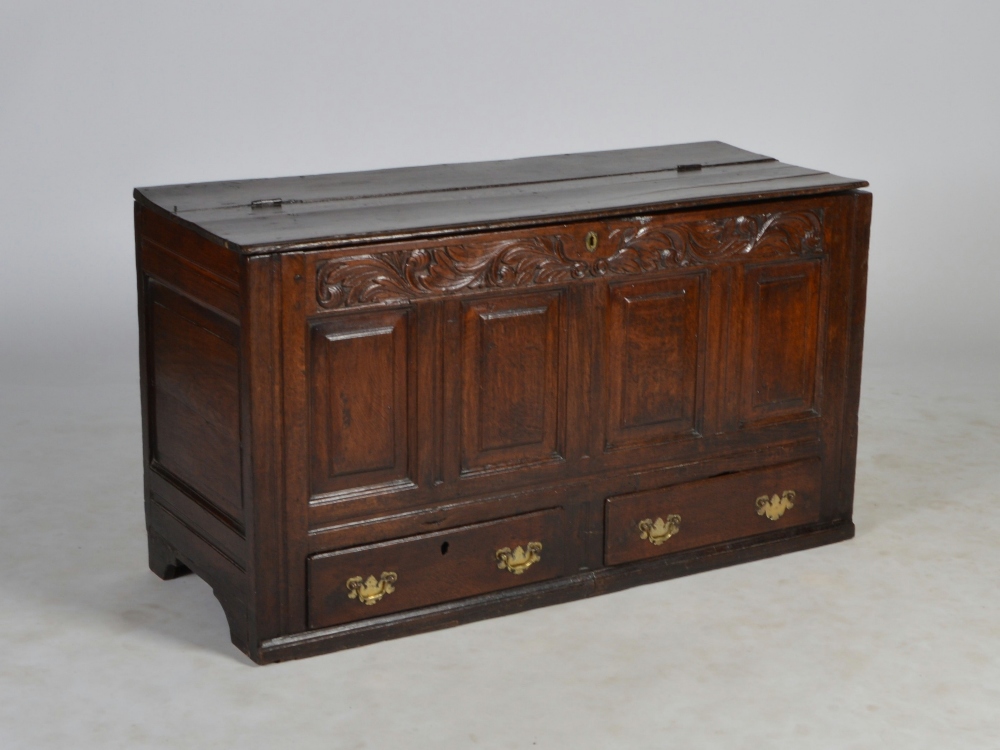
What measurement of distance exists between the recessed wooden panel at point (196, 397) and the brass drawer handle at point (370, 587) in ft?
1.00

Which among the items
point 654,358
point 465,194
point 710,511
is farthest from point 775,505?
point 465,194

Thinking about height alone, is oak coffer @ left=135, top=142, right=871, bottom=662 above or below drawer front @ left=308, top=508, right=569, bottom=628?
above

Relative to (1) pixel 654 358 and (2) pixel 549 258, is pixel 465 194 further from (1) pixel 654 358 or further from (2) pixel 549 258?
(1) pixel 654 358

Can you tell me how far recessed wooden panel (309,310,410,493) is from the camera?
384 centimetres

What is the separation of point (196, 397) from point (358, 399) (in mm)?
418

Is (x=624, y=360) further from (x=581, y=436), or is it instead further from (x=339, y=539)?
(x=339, y=539)

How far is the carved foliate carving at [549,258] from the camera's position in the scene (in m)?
3.82

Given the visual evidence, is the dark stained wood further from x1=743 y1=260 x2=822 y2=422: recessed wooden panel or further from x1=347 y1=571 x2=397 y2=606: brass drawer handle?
x1=743 y1=260 x2=822 y2=422: recessed wooden panel

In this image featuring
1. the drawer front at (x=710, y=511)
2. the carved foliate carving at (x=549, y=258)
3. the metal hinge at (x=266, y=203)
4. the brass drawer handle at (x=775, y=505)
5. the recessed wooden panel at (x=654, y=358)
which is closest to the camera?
the carved foliate carving at (x=549, y=258)

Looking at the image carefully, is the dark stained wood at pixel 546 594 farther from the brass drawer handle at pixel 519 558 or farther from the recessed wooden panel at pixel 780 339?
the recessed wooden panel at pixel 780 339

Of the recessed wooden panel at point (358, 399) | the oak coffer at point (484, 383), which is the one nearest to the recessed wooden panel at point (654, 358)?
the oak coffer at point (484, 383)

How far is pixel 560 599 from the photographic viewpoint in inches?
167

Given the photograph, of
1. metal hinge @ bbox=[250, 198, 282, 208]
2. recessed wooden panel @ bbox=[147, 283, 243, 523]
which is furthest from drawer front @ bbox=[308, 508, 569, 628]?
metal hinge @ bbox=[250, 198, 282, 208]

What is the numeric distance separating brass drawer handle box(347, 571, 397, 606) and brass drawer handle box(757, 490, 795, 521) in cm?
105
